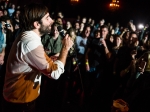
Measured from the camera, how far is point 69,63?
488 centimetres

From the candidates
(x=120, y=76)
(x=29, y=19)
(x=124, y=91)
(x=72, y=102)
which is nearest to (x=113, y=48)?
(x=120, y=76)

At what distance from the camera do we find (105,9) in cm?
1523

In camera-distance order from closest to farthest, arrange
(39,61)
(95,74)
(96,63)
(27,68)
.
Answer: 1. (39,61)
2. (27,68)
3. (96,63)
4. (95,74)

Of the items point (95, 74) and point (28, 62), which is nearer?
point (28, 62)

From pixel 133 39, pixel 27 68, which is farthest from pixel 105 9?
pixel 27 68

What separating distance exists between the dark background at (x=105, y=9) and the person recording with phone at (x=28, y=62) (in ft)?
41.7

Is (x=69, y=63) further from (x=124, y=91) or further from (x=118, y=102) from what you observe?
(x=118, y=102)

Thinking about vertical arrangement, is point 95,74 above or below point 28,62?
below

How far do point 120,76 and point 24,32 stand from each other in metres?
2.97

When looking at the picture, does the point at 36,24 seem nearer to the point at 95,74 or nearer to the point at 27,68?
the point at 27,68

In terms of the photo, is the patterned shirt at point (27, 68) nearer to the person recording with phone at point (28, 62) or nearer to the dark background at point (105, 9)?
the person recording with phone at point (28, 62)

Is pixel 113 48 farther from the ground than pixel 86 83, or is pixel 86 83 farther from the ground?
pixel 113 48

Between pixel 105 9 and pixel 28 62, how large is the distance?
14.2 meters

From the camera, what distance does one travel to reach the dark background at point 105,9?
13.6 meters
